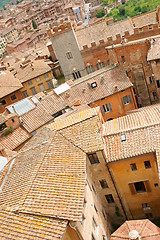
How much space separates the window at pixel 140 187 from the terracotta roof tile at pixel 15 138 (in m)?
19.6

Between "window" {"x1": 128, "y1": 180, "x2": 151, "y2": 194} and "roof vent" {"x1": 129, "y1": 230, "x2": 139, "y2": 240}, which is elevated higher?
"roof vent" {"x1": 129, "y1": 230, "x2": 139, "y2": 240}

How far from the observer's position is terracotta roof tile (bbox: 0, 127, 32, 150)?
128 feet

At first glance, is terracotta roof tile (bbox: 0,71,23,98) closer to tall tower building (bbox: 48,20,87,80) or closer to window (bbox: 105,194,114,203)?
tall tower building (bbox: 48,20,87,80)

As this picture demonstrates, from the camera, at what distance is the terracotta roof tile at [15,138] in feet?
128

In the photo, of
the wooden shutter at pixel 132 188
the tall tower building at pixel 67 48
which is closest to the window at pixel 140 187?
the wooden shutter at pixel 132 188

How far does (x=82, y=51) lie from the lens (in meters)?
51.0

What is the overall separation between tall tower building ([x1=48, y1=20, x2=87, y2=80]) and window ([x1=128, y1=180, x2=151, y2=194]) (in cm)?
3125

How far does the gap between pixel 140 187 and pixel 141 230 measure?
7.08 m

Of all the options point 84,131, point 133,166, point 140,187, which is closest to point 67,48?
point 84,131

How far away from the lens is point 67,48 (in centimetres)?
5072

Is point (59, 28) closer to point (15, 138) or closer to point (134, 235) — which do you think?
point (15, 138)

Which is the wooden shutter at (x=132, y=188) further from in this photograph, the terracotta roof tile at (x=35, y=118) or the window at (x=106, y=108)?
the terracotta roof tile at (x=35, y=118)

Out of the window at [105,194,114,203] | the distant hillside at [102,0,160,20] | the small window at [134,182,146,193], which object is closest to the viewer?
the small window at [134,182,146,193]

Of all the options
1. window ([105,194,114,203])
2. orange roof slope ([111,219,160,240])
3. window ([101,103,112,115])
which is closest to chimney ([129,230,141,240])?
orange roof slope ([111,219,160,240])
